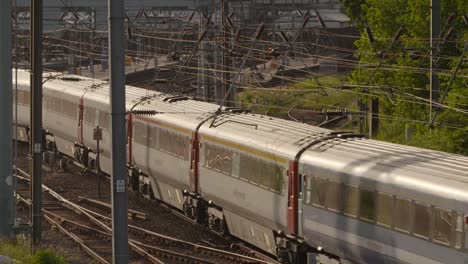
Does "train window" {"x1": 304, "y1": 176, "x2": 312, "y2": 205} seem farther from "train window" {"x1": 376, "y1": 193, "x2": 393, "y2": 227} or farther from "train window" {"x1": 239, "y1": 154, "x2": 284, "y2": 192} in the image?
"train window" {"x1": 376, "y1": 193, "x2": 393, "y2": 227}

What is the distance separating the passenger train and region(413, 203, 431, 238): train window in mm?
15

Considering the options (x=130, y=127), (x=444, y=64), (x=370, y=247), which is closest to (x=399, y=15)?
(x=444, y=64)

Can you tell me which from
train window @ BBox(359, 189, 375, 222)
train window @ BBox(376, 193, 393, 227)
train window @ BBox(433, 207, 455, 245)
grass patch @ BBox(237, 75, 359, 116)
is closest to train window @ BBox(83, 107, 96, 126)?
train window @ BBox(359, 189, 375, 222)

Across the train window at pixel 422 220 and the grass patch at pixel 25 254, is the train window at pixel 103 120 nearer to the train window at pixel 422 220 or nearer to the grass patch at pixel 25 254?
the grass patch at pixel 25 254

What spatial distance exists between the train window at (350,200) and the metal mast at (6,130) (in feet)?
24.9

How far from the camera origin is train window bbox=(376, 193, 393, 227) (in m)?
14.8

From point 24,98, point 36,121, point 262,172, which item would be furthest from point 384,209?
point 24,98

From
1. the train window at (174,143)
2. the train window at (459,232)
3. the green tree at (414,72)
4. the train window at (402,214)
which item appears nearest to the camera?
the train window at (459,232)

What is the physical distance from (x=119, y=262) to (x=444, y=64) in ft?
52.5

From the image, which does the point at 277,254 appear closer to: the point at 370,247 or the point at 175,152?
the point at 370,247

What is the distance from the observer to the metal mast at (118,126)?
46.1ft

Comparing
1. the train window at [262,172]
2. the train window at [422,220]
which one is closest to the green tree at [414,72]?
the train window at [262,172]

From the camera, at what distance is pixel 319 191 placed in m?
17.0

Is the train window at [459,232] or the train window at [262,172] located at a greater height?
the train window at [459,232]
